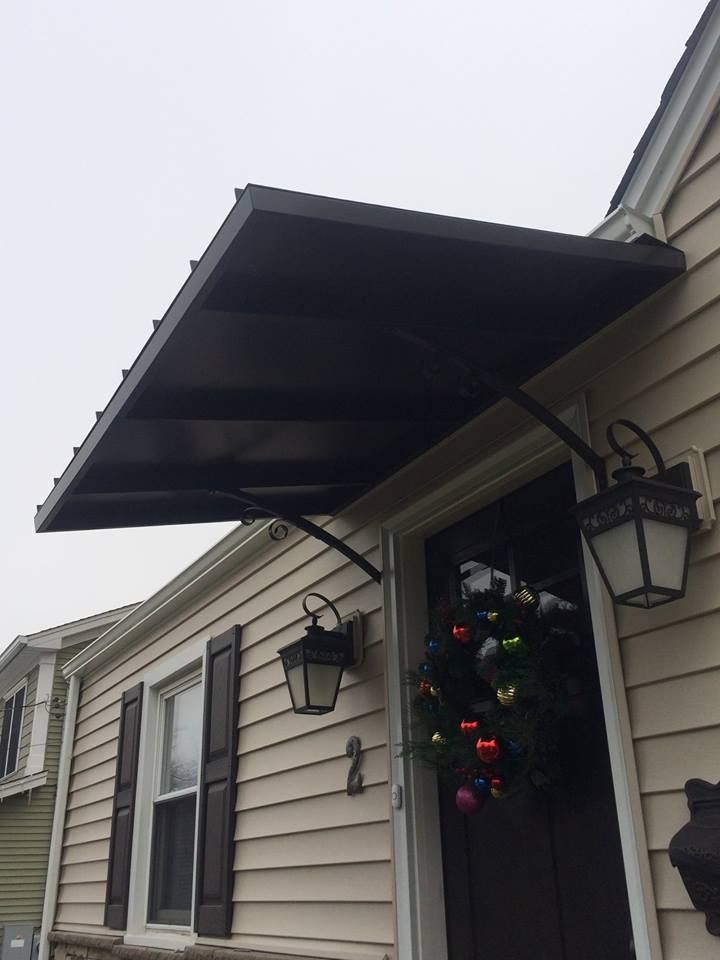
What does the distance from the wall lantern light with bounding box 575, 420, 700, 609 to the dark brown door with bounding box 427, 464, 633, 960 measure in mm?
511

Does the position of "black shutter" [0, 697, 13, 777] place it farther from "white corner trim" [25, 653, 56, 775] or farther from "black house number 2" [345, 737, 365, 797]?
"black house number 2" [345, 737, 365, 797]

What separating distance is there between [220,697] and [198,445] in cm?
199

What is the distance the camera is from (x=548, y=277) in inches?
92.7

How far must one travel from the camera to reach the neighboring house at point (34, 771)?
1066cm

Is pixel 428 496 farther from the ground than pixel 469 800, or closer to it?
farther from the ground

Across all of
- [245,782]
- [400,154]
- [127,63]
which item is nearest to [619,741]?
[245,782]

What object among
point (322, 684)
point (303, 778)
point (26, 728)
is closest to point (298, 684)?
point (322, 684)

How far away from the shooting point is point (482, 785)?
2.59m

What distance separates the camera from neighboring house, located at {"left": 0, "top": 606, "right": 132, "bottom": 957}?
35.0 feet

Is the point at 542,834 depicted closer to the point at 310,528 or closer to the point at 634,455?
the point at 634,455

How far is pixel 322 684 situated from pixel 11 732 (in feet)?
32.6

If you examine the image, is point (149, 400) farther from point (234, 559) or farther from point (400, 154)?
point (400, 154)

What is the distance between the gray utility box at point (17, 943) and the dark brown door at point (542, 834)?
303 inches

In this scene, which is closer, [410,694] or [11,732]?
[410,694]
